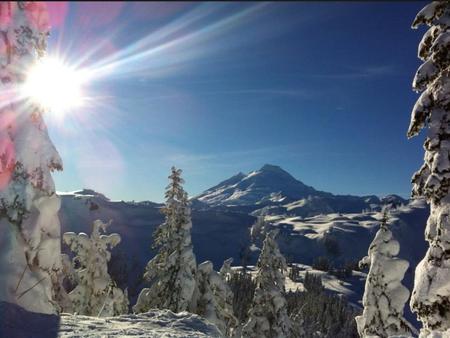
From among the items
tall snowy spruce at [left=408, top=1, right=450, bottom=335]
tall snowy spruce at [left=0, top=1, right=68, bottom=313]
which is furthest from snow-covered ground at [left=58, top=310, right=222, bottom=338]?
tall snowy spruce at [left=408, top=1, right=450, bottom=335]

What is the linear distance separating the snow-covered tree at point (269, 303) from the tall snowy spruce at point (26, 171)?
677 inches

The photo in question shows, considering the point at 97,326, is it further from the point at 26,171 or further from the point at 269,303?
the point at 269,303

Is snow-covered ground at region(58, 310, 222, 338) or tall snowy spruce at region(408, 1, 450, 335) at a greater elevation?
tall snowy spruce at region(408, 1, 450, 335)

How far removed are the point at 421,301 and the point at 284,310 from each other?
18966 mm

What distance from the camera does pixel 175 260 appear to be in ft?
83.6

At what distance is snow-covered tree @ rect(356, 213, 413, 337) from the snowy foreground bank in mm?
12493

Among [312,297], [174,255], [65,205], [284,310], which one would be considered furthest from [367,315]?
[65,205]

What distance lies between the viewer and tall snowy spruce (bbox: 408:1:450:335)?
30.6 ft

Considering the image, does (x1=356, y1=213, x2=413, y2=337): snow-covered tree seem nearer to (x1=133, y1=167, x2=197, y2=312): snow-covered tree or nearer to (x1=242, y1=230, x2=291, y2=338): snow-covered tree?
(x1=242, y1=230, x2=291, y2=338): snow-covered tree

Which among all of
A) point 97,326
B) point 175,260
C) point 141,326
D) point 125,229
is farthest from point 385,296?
point 125,229

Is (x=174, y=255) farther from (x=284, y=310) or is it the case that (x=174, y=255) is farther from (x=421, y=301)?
(x=421, y=301)

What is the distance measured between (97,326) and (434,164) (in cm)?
876

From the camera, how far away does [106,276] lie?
28375mm

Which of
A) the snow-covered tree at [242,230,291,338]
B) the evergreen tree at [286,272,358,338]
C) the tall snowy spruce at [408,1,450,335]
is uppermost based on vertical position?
the tall snowy spruce at [408,1,450,335]
